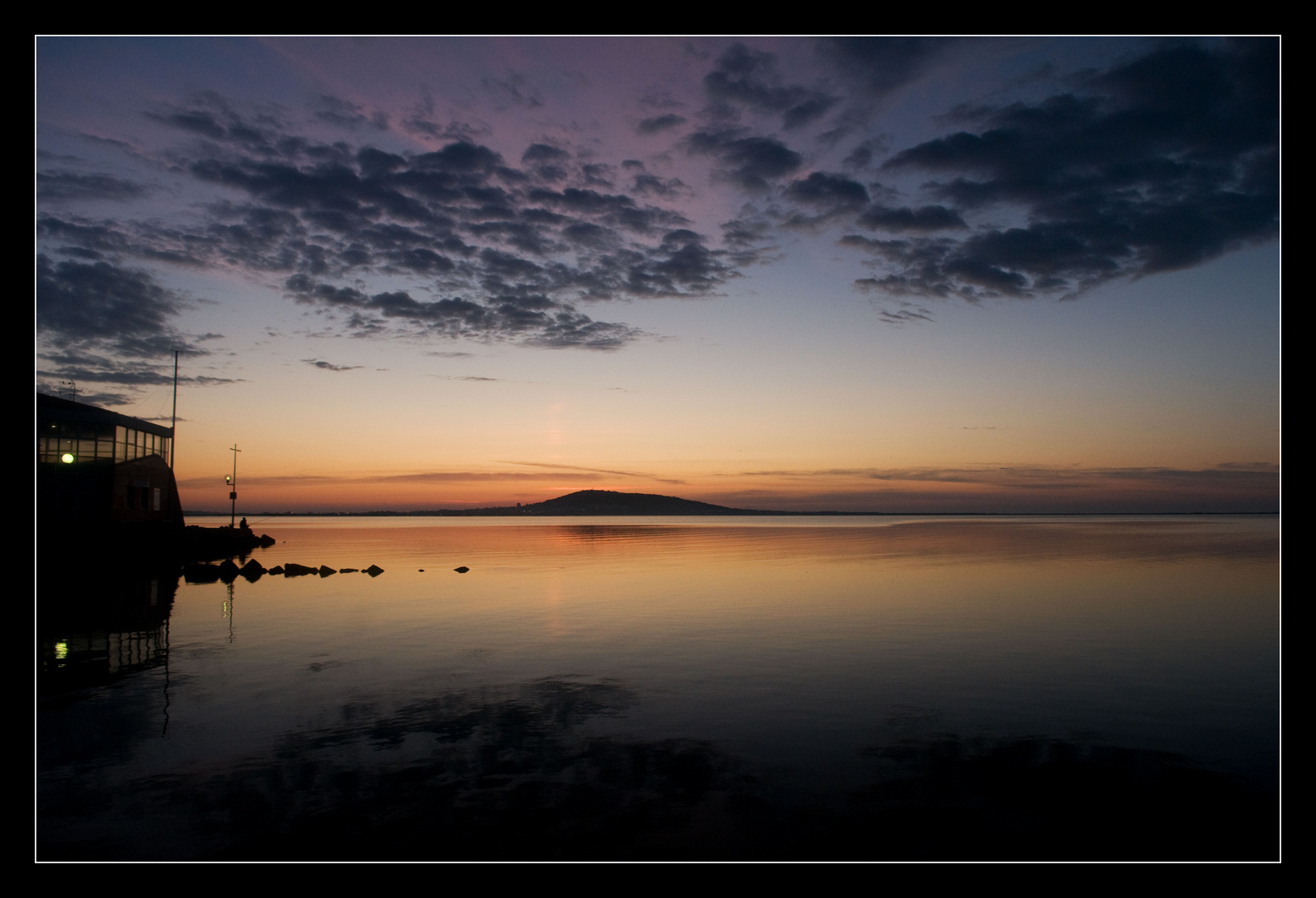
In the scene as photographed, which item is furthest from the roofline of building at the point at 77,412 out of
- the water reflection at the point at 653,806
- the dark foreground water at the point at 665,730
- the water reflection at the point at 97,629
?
the water reflection at the point at 653,806

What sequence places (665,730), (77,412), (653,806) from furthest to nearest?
(77,412), (665,730), (653,806)

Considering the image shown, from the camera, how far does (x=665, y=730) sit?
13.1 meters

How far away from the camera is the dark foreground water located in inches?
348

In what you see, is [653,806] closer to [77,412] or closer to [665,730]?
[665,730]

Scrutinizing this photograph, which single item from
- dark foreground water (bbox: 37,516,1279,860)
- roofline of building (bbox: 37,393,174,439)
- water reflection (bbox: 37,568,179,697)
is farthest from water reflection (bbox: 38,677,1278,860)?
roofline of building (bbox: 37,393,174,439)

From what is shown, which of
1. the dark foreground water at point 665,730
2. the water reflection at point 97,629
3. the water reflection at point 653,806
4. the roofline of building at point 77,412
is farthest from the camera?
the roofline of building at point 77,412

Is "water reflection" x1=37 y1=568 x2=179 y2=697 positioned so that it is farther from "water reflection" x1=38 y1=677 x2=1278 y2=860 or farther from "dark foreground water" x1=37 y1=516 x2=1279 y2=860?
"water reflection" x1=38 y1=677 x2=1278 y2=860

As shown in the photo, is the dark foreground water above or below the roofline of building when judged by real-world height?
below

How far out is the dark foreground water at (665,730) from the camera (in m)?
8.83

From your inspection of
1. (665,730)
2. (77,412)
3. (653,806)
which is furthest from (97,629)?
(77,412)

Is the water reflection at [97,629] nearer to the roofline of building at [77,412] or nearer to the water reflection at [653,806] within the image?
the water reflection at [653,806]

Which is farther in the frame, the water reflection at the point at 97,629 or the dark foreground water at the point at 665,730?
the water reflection at the point at 97,629
